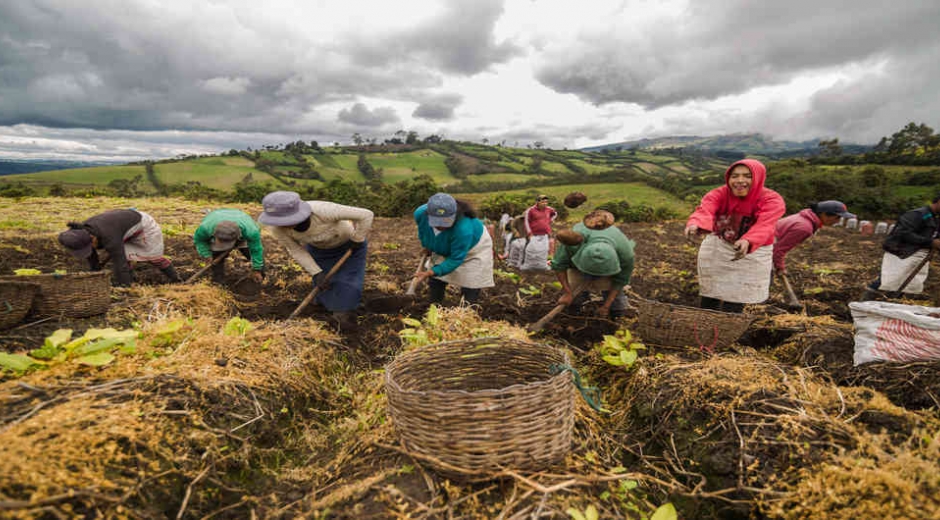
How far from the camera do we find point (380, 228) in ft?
51.4

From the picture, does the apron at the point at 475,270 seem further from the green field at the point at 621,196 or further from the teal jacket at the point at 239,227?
the green field at the point at 621,196

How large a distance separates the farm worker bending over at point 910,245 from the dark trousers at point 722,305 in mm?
2471

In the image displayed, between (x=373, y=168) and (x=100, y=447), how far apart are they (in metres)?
60.3

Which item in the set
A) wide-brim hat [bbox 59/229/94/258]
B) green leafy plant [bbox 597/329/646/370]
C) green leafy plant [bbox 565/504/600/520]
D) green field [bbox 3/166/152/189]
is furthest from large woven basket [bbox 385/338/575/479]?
green field [bbox 3/166/152/189]

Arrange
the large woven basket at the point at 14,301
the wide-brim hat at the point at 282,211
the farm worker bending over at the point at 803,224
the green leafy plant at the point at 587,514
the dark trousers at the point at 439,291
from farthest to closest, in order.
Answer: the farm worker bending over at the point at 803,224
the dark trousers at the point at 439,291
the wide-brim hat at the point at 282,211
the large woven basket at the point at 14,301
the green leafy plant at the point at 587,514

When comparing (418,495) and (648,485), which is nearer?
(418,495)

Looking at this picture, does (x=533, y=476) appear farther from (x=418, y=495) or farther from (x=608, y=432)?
(x=608, y=432)

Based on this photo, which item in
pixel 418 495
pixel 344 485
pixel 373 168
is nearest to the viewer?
pixel 418 495

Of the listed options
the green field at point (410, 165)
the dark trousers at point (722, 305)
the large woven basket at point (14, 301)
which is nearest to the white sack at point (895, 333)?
the dark trousers at point (722, 305)

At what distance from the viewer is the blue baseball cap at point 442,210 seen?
4.19m

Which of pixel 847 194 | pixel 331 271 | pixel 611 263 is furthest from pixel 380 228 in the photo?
pixel 847 194

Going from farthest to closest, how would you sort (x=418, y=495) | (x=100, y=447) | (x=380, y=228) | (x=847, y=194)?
(x=847, y=194), (x=380, y=228), (x=418, y=495), (x=100, y=447)

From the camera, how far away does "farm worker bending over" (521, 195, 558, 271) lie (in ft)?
23.9

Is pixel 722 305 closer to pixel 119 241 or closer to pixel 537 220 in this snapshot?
pixel 537 220
